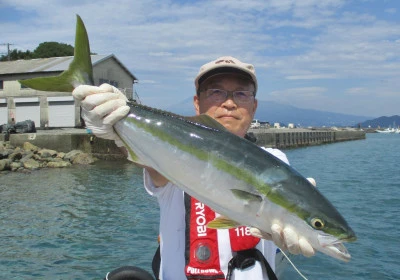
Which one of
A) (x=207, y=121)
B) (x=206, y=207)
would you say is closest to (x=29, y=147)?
(x=206, y=207)

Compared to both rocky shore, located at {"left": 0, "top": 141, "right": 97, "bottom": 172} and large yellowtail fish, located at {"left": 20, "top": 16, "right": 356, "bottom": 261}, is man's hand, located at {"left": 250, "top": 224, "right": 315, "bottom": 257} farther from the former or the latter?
rocky shore, located at {"left": 0, "top": 141, "right": 97, "bottom": 172}

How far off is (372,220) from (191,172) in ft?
40.3

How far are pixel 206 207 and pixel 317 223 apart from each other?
115cm

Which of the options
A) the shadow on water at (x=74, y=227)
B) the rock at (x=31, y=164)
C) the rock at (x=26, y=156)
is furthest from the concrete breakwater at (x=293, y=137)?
the shadow on water at (x=74, y=227)

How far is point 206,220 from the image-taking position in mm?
3561

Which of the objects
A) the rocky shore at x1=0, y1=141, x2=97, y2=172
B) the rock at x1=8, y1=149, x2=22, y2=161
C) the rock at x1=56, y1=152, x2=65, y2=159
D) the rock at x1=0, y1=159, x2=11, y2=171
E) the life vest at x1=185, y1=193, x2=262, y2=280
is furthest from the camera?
the rock at x1=56, y1=152, x2=65, y2=159

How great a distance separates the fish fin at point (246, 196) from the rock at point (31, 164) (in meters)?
25.6

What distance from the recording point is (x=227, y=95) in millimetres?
3908

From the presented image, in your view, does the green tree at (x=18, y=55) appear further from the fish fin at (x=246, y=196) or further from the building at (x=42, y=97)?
the fish fin at (x=246, y=196)

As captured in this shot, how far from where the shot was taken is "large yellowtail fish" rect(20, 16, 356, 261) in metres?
2.77

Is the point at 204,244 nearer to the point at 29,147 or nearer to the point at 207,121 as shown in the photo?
the point at 207,121

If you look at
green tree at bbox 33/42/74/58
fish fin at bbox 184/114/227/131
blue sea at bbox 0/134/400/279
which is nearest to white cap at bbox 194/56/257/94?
fish fin at bbox 184/114/227/131

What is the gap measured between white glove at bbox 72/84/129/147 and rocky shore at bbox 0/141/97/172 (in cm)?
2422

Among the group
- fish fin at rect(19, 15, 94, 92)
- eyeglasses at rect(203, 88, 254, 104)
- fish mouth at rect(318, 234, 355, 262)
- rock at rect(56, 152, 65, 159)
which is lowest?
rock at rect(56, 152, 65, 159)
